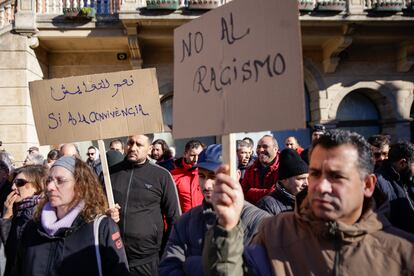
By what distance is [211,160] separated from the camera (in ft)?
7.18

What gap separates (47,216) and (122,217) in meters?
1.03

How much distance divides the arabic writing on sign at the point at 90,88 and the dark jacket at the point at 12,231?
0.75 metres

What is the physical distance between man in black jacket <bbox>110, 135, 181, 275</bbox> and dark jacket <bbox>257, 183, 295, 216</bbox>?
2.85 ft

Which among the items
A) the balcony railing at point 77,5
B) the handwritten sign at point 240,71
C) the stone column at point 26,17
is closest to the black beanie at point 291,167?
the handwritten sign at point 240,71

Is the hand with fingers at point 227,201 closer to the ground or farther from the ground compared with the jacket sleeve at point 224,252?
farther from the ground

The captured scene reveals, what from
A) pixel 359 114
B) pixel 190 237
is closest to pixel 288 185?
pixel 190 237

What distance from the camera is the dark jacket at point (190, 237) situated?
180 centimetres

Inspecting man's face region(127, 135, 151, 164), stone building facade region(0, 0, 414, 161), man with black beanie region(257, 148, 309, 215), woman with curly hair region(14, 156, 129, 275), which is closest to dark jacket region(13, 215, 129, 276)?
woman with curly hair region(14, 156, 129, 275)

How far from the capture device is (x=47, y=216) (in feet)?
6.93

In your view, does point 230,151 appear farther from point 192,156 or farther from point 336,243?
point 192,156

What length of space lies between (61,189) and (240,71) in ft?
3.96

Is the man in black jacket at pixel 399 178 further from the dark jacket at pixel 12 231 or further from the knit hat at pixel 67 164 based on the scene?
the dark jacket at pixel 12 231

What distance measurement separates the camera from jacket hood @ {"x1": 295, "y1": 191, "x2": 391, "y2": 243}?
1.37m

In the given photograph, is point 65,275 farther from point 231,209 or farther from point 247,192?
point 247,192
